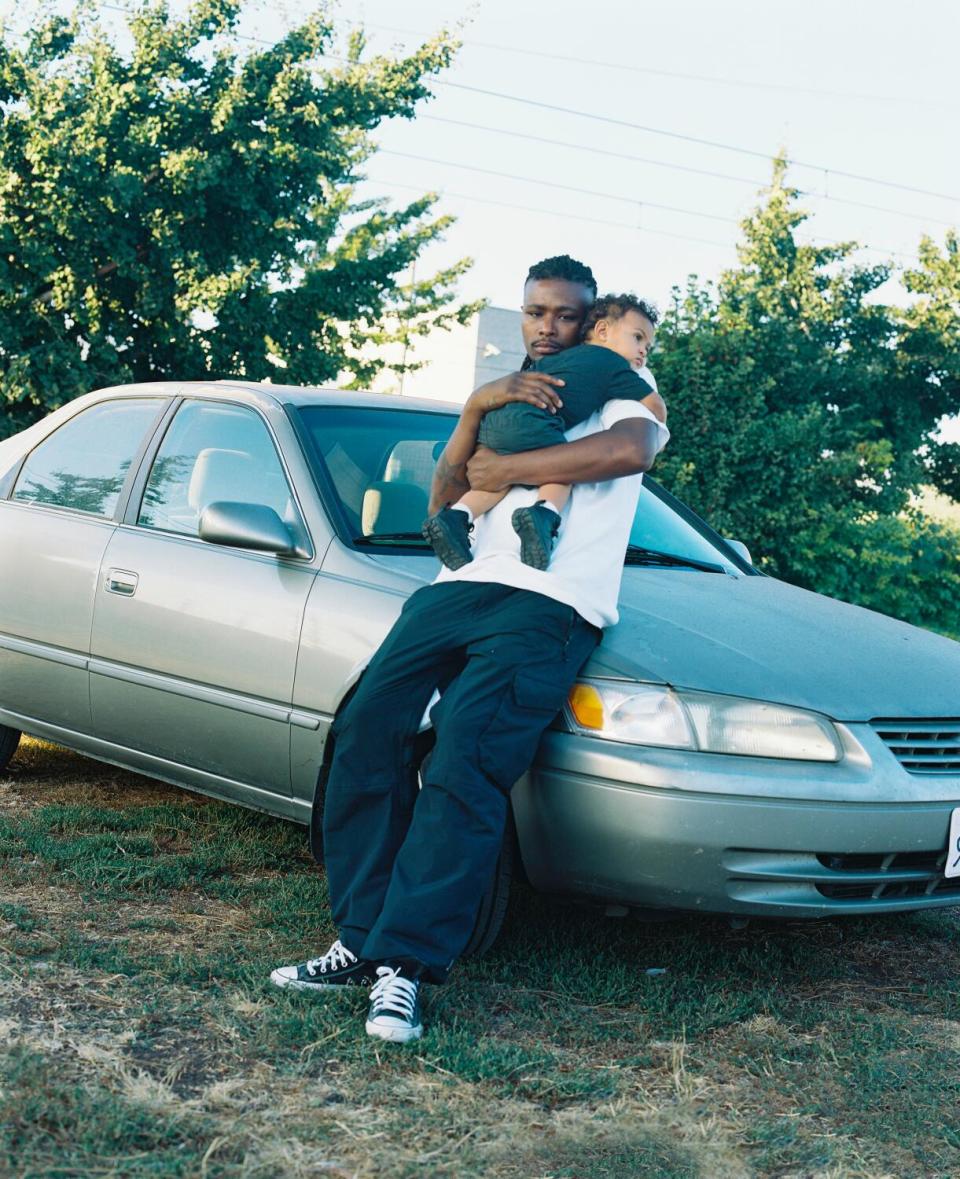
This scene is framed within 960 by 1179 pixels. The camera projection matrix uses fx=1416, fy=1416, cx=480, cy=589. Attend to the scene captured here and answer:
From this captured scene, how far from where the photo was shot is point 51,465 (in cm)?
515

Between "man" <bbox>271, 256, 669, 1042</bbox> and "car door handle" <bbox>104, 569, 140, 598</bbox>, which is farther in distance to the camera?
"car door handle" <bbox>104, 569, 140, 598</bbox>

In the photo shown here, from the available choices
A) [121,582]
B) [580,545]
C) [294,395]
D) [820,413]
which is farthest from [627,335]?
[820,413]

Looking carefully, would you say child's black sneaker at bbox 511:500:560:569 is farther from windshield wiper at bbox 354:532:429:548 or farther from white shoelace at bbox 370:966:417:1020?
white shoelace at bbox 370:966:417:1020

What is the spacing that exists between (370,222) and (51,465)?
2329 cm

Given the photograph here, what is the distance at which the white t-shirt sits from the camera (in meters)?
3.26

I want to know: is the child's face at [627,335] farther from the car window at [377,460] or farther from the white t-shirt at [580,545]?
the car window at [377,460]

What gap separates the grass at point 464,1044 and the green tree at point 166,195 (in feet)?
41.6

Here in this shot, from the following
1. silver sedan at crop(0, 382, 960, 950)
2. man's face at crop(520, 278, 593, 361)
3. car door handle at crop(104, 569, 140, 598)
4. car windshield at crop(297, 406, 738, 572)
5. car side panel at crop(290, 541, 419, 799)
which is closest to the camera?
silver sedan at crop(0, 382, 960, 950)

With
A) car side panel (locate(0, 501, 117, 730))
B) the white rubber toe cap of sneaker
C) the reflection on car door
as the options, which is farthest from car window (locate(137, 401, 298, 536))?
the white rubber toe cap of sneaker

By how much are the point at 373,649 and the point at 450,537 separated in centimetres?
48

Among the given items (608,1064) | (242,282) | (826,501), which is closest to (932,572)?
(826,501)

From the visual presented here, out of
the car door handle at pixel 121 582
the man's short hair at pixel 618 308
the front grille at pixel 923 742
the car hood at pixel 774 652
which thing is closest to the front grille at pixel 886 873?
the front grille at pixel 923 742

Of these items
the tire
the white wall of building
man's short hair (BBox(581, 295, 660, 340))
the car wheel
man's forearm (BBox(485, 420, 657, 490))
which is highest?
the white wall of building

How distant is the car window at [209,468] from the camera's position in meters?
4.33
